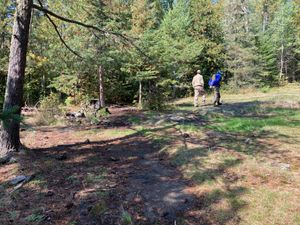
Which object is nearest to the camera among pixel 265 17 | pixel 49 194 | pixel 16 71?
pixel 49 194

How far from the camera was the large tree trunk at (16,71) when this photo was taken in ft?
21.2

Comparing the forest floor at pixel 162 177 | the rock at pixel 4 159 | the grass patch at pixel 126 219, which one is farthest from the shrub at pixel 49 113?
the grass patch at pixel 126 219

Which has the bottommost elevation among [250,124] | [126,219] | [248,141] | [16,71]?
[126,219]

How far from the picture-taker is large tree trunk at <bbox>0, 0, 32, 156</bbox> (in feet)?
21.2

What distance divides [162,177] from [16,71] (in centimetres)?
402

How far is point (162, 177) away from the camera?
5.31 meters

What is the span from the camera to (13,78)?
6.51 meters

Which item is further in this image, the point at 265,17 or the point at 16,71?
the point at 265,17

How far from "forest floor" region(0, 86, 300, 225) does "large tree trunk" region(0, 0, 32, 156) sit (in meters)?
0.44

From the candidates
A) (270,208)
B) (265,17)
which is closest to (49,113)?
(270,208)

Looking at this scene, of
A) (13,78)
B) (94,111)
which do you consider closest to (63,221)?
(13,78)

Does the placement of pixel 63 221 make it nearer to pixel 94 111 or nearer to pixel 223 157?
pixel 223 157

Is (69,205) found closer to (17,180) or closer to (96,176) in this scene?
(96,176)

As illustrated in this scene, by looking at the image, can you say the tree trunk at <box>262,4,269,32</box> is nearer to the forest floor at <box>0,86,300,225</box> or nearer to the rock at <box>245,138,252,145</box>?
the forest floor at <box>0,86,300,225</box>
